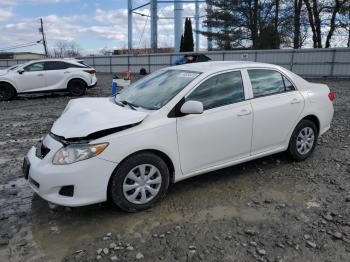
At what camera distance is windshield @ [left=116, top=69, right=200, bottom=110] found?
167 inches

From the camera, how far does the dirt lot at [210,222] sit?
3.23m

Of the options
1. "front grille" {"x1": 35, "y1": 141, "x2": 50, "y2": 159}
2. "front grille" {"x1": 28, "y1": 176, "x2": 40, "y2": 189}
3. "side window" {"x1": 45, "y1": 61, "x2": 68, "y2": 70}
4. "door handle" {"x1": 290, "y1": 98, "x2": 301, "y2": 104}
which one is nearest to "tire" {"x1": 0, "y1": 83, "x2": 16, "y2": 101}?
"side window" {"x1": 45, "y1": 61, "x2": 68, "y2": 70}

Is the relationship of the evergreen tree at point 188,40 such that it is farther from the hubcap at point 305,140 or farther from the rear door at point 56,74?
the hubcap at point 305,140

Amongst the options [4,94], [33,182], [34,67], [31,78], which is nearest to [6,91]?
[4,94]

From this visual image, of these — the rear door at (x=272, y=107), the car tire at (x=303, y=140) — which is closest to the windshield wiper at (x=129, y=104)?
the rear door at (x=272, y=107)

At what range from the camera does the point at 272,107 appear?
4.79 m

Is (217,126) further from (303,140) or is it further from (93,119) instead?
(303,140)

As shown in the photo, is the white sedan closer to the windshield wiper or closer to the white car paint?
the windshield wiper

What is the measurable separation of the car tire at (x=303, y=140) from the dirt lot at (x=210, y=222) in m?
0.17

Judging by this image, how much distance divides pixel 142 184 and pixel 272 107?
2.12 m

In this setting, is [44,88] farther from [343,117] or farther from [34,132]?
[343,117]

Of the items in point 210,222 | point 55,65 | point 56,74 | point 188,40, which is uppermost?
point 188,40

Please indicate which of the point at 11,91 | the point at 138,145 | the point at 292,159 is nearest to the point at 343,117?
the point at 292,159

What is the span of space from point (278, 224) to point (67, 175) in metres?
2.20
